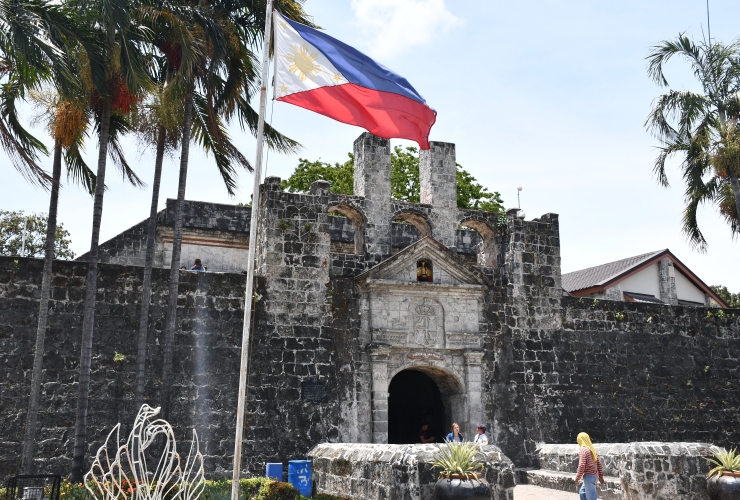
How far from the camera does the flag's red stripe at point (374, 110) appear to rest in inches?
406

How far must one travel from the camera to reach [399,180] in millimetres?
31922

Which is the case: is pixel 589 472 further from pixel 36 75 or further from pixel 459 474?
pixel 36 75

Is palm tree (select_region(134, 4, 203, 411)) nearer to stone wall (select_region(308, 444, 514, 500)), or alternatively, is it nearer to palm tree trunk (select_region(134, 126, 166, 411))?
palm tree trunk (select_region(134, 126, 166, 411))

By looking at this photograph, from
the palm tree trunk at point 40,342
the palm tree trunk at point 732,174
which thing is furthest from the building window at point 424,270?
the palm tree trunk at point 732,174

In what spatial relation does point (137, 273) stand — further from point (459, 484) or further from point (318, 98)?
point (459, 484)

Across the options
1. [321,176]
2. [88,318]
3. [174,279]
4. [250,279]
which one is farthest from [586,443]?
[321,176]

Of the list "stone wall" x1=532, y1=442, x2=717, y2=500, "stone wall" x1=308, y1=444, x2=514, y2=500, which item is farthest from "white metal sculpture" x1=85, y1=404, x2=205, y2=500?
"stone wall" x1=532, y1=442, x2=717, y2=500

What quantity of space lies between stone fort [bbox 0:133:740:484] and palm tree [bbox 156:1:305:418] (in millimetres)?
664

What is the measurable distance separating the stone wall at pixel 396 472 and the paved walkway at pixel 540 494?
99.7 inches

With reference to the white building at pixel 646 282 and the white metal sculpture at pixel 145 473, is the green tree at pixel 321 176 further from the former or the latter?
the white metal sculpture at pixel 145 473

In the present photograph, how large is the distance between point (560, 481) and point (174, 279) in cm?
770

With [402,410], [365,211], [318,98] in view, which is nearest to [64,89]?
[318,98]

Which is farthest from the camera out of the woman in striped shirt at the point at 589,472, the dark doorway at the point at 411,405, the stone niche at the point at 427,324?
the dark doorway at the point at 411,405

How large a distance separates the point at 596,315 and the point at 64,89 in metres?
12.1
